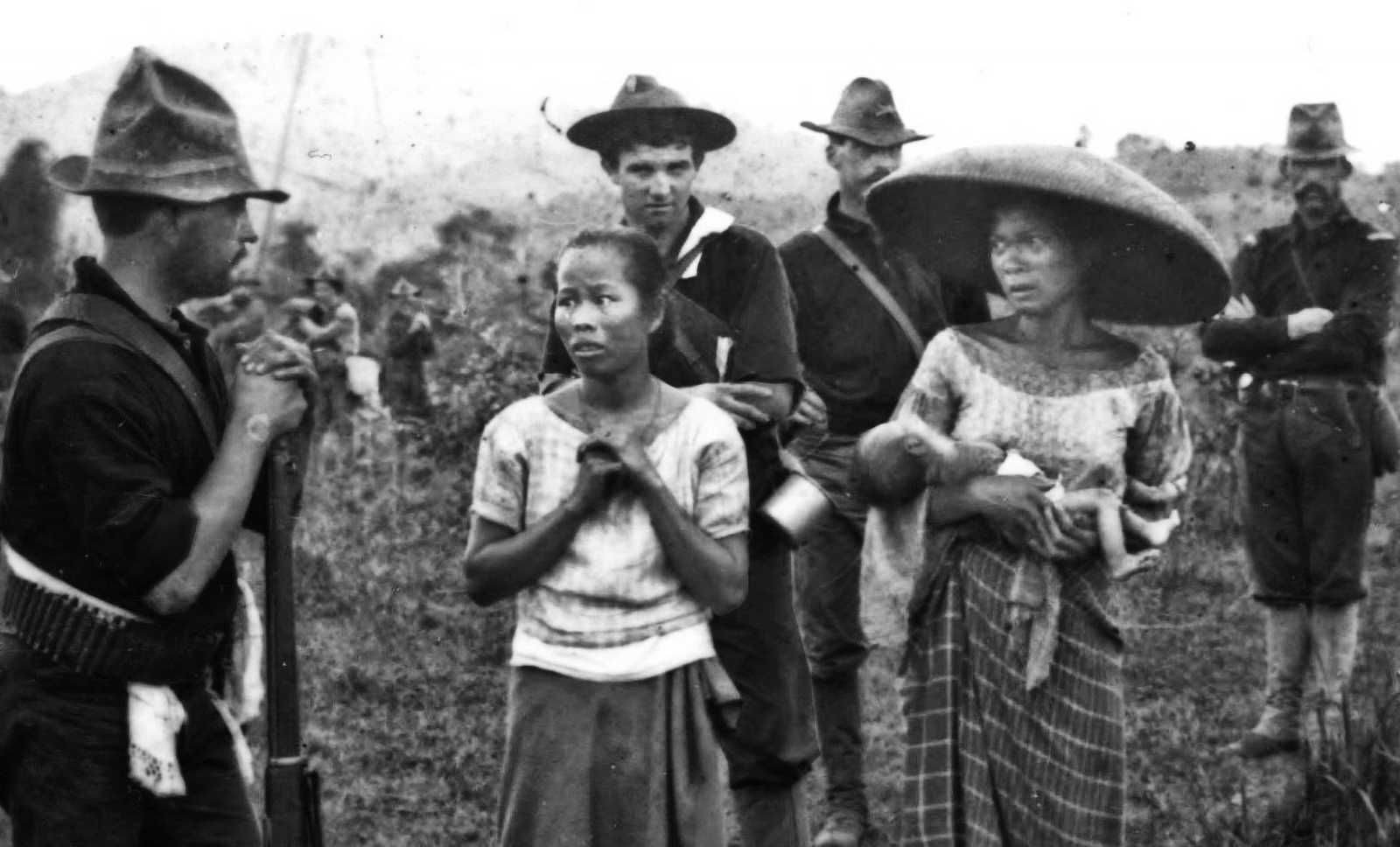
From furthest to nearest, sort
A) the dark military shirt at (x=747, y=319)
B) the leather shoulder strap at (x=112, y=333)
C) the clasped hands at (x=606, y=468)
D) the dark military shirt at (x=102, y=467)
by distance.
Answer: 1. the dark military shirt at (x=747, y=319)
2. the clasped hands at (x=606, y=468)
3. the leather shoulder strap at (x=112, y=333)
4. the dark military shirt at (x=102, y=467)

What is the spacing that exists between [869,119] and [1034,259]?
2.68 m

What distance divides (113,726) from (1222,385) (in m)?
9.00

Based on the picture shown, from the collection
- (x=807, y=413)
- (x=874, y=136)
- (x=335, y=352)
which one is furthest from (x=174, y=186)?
(x=335, y=352)

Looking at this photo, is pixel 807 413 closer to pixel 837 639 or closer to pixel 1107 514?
pixel 1107 514

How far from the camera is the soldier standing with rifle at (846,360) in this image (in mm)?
6883

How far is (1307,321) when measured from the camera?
7.91 meters

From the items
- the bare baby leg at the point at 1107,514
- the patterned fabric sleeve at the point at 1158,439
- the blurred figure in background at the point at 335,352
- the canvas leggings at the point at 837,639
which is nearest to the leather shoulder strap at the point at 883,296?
the canvas leggings at the point at 837,639

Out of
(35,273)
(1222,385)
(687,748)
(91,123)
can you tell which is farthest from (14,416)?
(1222,385)

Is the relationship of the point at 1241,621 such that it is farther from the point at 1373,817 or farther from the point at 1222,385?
Answer: the point at 1373,817

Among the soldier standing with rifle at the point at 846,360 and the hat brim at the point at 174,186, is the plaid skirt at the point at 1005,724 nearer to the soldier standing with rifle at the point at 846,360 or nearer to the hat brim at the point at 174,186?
the soldier standing with rifle at the point at 846,360

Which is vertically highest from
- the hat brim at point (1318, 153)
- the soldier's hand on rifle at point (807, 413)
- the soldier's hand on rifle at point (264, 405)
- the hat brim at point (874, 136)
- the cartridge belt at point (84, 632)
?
the hat brim at point (874, 136)

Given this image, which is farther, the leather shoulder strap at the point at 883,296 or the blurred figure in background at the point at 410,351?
the blurred figure in background at the point at 410,351

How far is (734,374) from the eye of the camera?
Result: 17.9 feet

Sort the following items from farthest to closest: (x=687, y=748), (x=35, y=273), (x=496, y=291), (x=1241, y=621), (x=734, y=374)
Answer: (x=496, y=291) → (x=1241, y=621) → (x=35, y=273) → (x=734, y=374) → (x=687, y=748)
